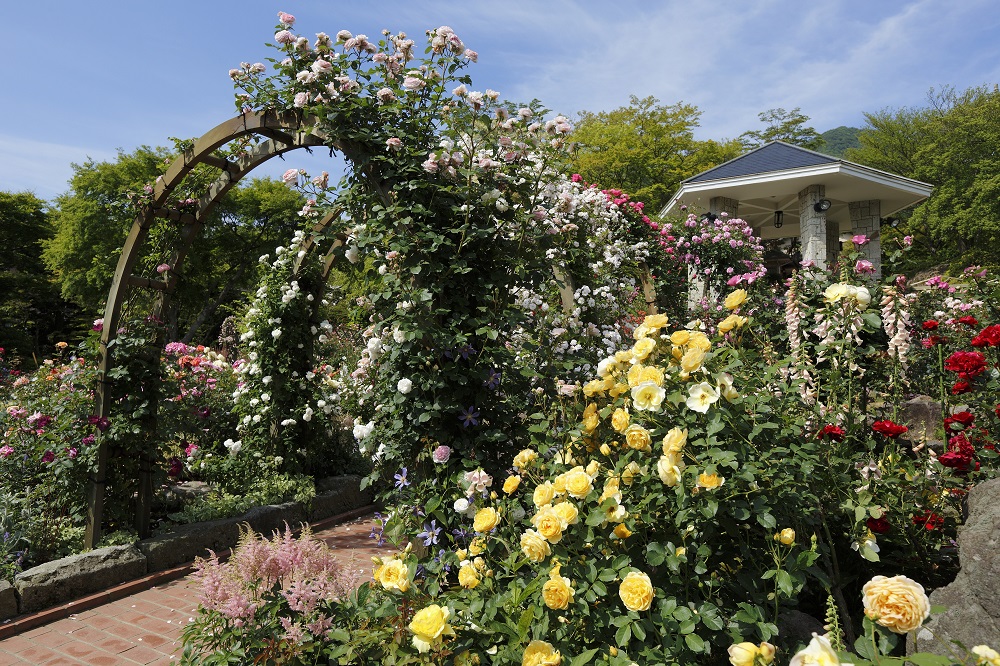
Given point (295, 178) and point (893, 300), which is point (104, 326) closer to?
point (295, 178)

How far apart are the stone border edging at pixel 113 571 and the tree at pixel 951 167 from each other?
26.8 meters

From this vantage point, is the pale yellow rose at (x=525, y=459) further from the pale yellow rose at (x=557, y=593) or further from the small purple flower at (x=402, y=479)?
the small purple flower at (x=402, y=479)

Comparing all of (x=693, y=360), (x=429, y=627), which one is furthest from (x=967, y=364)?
(x=429, y=627)

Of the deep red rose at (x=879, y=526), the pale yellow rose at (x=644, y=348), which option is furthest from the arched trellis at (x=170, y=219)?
the deep red rose at (x=879, y=526)

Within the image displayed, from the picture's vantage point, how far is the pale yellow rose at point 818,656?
1.12 m

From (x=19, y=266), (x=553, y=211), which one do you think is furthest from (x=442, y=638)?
(x=19, y=266)

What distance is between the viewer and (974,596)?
1.86 metres

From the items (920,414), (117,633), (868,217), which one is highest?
(868,217)

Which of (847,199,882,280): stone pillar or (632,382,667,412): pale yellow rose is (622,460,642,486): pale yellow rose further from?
(847,199,882,280): stone pillar

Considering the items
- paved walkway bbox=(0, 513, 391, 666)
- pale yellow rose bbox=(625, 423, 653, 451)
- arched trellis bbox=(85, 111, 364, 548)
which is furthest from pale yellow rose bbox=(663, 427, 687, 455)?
arched trellis bbox=(85, 111, 364, 548)

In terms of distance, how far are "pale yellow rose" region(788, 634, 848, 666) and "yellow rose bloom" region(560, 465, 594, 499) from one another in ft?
2.13

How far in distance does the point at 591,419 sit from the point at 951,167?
3111 centimetres

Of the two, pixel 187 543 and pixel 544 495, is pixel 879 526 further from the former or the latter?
pixel 187 543

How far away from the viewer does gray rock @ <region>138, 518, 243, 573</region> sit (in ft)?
13.5
